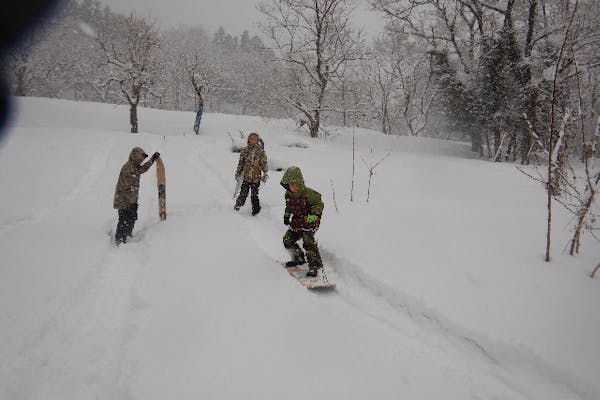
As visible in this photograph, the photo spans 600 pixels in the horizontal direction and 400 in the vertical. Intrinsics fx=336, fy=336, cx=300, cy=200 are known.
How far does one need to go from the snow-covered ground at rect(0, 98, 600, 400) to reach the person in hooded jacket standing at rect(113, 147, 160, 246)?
381mm

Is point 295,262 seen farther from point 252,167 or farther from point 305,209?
point 252,167

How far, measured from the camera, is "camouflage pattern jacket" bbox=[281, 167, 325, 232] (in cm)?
469

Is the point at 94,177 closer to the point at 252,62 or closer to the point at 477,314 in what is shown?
the point at 477,314

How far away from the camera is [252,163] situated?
24.6ft

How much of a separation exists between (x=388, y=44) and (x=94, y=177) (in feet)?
98.4

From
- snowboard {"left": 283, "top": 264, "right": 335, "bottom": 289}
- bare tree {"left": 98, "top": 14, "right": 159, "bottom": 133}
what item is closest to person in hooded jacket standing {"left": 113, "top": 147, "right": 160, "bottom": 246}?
snowboard {"left": 283, "top": 264, "right": 335, "bottom": 289}

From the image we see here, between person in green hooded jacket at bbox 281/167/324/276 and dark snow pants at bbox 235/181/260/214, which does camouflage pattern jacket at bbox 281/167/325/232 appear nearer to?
person in green hooded jacket at bbox 281/167/324/276

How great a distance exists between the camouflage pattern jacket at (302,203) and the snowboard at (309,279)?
635 millimetres

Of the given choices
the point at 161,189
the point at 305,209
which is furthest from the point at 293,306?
the point at 161,189

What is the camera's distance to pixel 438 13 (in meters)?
19.5

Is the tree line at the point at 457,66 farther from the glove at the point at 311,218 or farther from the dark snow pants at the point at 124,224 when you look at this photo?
the dark snow pants at the point at 124,224

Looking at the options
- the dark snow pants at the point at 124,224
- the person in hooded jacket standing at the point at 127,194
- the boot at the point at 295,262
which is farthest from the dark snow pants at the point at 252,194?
the boot at the point at 295,262

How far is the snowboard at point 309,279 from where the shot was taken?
14.7ft

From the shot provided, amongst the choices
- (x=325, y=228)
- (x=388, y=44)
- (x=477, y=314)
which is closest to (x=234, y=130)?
(x=388, y=44)
